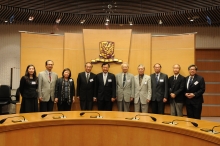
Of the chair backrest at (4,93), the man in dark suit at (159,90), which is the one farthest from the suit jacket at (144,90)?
the chair backrest at (4,93)

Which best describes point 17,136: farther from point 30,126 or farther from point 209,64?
point 209,64

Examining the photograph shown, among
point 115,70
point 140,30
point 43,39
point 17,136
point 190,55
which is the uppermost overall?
point 140,30

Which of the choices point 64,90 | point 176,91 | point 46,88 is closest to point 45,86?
point 46,88

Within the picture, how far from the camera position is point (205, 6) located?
18.6 feet

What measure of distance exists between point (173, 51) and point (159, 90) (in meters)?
1.11

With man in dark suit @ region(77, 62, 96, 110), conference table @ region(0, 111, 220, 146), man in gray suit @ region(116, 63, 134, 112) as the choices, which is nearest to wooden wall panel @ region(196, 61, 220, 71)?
man in gray suit @ region(116, 63, 134, 112)

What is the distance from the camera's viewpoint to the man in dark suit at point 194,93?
183 inches

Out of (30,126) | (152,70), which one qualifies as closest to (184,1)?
(152,70)

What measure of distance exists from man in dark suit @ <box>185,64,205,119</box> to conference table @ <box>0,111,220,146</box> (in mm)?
1965

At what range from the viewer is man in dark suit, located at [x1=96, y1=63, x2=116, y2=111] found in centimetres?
532

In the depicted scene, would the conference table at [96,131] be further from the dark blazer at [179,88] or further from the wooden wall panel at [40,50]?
the wooden wall panel at [40,50]

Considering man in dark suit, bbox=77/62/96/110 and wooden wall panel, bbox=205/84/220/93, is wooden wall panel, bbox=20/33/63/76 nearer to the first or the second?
man in dark suit, bbox=77/62/96/110

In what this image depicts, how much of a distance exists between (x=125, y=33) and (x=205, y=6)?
6.62ft

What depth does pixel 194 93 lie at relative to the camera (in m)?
4.64
